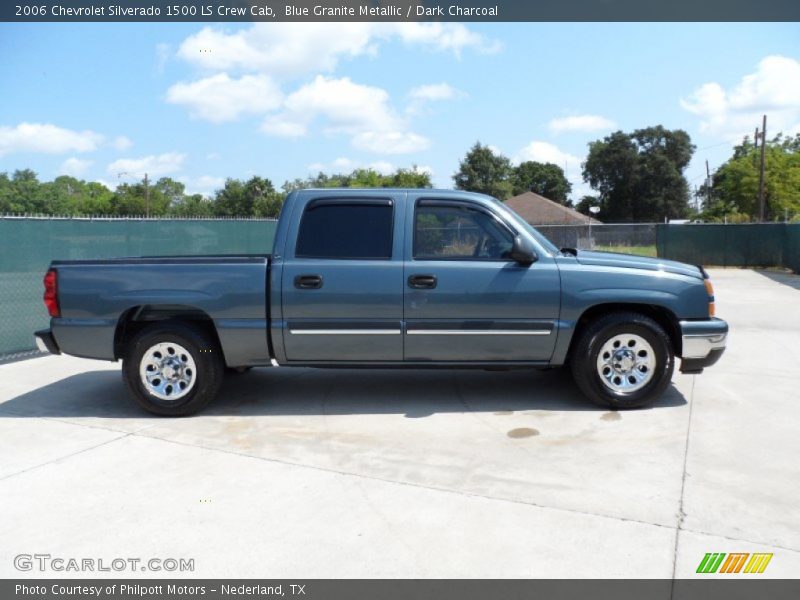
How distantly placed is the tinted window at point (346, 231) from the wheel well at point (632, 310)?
1.76m

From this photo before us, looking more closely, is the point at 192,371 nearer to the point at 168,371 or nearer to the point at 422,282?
the point at 168,371

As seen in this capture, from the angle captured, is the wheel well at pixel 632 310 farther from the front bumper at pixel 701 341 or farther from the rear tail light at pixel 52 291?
the rear tail light at pixel 52 291

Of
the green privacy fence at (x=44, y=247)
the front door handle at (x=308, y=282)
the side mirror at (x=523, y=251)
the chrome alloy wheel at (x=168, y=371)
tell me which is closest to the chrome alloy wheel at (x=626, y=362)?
the side mirror at (x=523, y=251)

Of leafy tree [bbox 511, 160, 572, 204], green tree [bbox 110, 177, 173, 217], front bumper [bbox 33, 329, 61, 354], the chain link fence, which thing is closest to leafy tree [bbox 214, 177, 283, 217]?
green tree [bbox 110, 177, 173, 217]

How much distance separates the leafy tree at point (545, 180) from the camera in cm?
10544

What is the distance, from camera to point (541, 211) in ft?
222

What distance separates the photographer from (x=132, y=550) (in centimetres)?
346

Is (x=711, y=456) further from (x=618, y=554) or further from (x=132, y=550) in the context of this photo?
(x=132, y=550)

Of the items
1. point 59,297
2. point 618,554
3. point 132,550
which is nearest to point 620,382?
point 618,554

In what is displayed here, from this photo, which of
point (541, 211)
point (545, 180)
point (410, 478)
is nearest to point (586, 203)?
point (545, 180)

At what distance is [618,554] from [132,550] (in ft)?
8.01

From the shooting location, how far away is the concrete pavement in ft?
11.2
